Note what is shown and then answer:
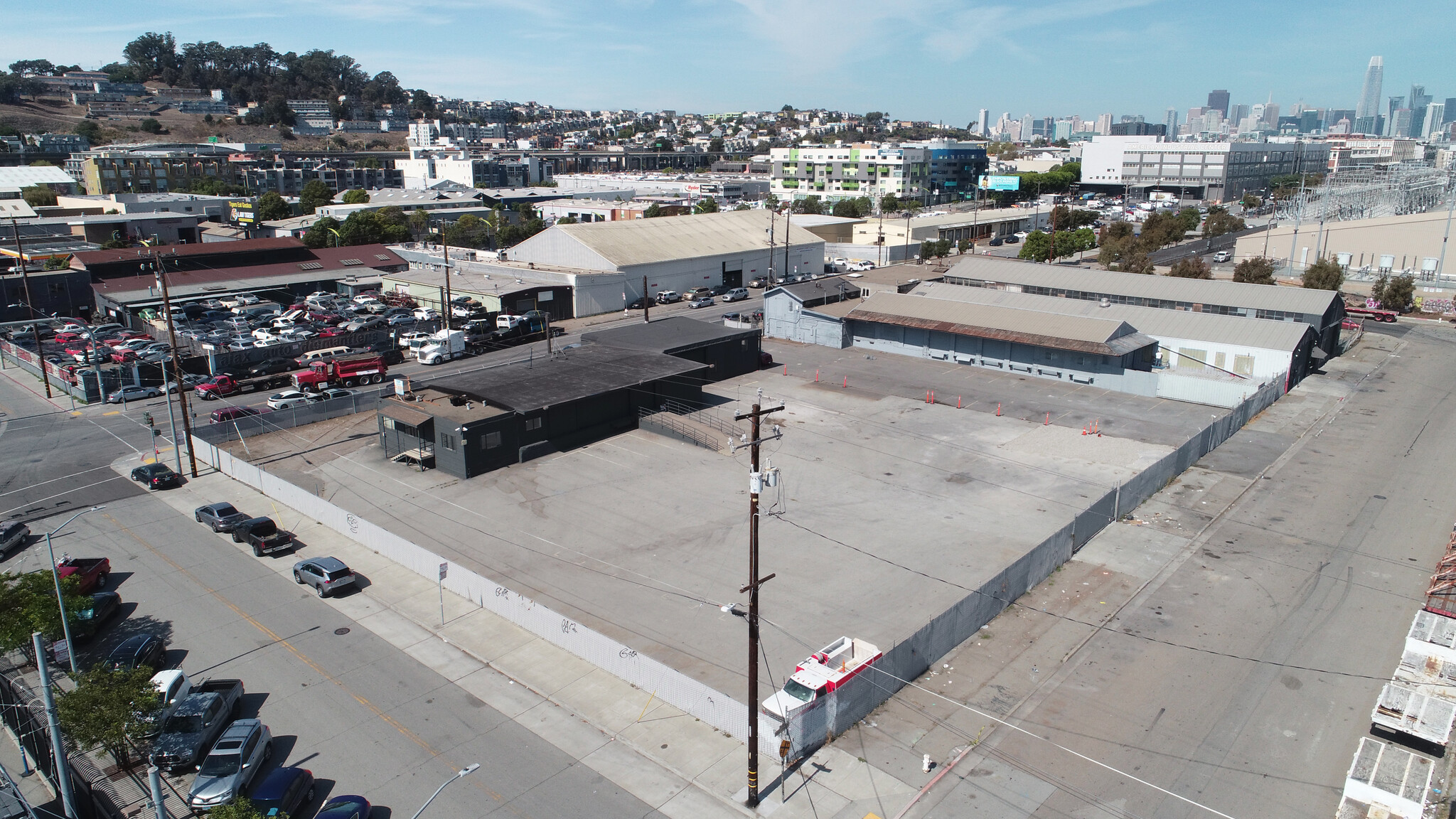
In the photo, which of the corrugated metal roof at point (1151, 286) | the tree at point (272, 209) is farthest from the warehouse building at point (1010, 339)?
the tree at point (272, 209)

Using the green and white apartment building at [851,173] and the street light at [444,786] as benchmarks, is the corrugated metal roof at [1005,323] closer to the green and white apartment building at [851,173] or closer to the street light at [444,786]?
the street light at [444,786]

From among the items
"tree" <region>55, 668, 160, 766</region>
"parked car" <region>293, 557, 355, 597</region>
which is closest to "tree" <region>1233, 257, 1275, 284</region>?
"parked car" <region>293, 557, 355, 597</region>

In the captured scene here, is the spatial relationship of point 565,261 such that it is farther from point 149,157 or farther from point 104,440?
point 149,157

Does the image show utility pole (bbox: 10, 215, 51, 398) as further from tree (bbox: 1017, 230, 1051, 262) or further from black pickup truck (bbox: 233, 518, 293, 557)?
tree (bbox: 1017, 230, 1051, 262)

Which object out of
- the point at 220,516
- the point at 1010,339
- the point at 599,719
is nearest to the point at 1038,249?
the point at 1010,339

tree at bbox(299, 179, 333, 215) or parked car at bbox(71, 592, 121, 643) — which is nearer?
parked car at bbox(71, 592, 121, 643)
